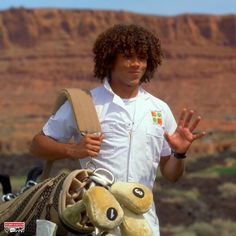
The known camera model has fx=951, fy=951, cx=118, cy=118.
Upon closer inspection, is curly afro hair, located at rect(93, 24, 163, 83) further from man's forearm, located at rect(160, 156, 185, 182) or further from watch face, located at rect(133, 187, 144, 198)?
watch face, located at rect(133, 187, 144, 198)

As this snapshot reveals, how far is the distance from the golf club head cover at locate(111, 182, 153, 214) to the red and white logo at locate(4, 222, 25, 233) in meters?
0.45

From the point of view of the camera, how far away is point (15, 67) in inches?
4008

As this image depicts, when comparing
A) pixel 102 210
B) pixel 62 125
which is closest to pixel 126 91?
pixel 62 125

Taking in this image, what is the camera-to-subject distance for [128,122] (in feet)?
13.8

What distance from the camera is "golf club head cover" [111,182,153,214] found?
3547 mm

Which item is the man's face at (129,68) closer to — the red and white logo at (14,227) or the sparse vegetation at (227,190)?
the red and white logo at (14,227)

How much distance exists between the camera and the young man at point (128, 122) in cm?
416

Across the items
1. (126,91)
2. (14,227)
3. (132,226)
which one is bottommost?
(14,227)

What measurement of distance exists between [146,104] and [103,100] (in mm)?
201

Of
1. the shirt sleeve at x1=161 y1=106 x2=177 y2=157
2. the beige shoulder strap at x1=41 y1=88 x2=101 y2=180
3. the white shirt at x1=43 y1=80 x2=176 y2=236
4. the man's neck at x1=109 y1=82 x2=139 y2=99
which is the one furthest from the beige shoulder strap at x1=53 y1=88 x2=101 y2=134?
the shirt sleeve at x1=161 y1=106 x2=177 y2=157

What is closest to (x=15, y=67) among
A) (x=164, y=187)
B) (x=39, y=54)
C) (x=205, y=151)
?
(x=39, y=54)

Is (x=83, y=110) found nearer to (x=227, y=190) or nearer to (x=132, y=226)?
(x=132, y=226)

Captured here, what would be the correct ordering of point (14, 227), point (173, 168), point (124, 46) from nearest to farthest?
1. point (14, 227)
2. point (124, 46)
3. point (173, 168)

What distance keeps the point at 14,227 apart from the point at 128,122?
73 centimetres
